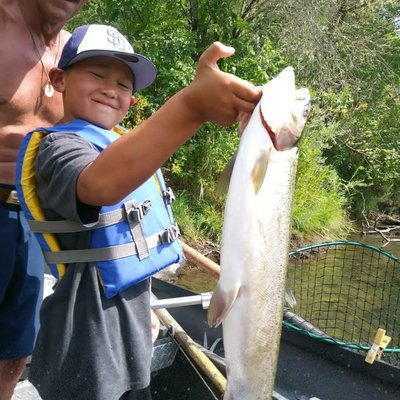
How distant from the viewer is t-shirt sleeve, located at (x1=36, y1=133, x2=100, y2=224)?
1.62 m

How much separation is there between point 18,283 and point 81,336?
→ 970 mm

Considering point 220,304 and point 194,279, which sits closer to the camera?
point 220,304

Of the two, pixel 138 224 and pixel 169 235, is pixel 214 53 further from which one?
pixel 169 235

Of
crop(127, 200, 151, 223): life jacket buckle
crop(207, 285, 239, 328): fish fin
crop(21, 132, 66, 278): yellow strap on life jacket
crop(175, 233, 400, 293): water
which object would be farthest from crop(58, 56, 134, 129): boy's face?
crop(175, 233, 400, 293): water

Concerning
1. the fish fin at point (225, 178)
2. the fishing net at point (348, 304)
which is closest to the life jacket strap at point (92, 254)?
the fish fin at point (225, 178)

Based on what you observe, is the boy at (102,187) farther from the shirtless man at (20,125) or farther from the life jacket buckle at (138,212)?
the shirtless man at (20,125)

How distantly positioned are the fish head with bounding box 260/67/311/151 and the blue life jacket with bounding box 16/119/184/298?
2.37 ft

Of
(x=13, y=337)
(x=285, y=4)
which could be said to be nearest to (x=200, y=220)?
(x=285, y=4)

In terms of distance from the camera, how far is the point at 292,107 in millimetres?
1604

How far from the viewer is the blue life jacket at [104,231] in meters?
1.92

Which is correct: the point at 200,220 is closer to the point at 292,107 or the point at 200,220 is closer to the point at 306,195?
the point at 306,195

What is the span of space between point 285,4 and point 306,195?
16.2ft

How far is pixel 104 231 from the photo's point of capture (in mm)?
1964

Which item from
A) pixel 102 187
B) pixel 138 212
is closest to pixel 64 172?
pixel 102 187
